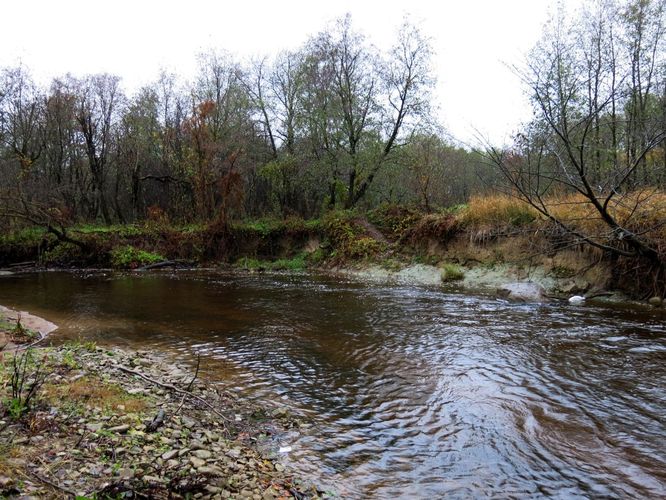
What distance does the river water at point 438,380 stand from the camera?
3.92 m

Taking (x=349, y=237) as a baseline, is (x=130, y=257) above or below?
below

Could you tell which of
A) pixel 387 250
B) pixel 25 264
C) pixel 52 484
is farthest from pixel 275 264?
pixel 52 484

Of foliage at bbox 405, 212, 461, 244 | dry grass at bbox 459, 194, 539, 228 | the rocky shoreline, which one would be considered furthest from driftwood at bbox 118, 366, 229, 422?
foliage at bbox 405, 212, 461, 244

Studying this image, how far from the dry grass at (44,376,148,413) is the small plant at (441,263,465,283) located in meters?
12.3

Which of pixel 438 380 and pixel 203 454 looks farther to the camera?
pixel 438 380

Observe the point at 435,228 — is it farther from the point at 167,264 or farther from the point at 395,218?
the point at 167,264

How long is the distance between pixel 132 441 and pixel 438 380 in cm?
408

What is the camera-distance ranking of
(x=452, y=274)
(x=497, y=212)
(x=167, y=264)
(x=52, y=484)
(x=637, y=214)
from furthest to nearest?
(x=167, y=264)
(x=497, y=212)
(x=452, y=274)
(x=637, y=214)
(x=52, y=484)

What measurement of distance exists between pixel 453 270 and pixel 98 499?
13951mm

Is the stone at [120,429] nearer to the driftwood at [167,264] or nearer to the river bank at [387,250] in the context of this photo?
the river bank at [387,250]

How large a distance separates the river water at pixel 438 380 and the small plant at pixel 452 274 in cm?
260

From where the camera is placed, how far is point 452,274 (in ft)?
50.3

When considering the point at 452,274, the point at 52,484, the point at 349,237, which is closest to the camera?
the point at 52,484

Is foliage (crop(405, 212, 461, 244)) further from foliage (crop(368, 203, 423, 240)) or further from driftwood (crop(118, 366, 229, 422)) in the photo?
driftwood (crop(118, 366, 229, 422))
